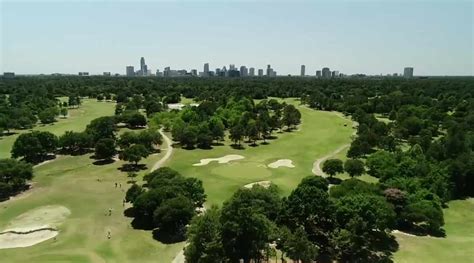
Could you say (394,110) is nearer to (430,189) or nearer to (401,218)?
(430,189)

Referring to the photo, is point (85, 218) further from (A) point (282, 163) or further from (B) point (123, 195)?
(A) point (282, 163)

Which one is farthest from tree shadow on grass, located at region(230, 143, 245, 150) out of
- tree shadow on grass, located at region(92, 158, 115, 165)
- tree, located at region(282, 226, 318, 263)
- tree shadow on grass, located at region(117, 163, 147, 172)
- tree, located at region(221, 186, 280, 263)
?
tree, located at region(282, 226, 318, 263)

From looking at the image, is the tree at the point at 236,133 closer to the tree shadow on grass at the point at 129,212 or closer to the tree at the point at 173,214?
the tree shadow on grass at the point at 129,212

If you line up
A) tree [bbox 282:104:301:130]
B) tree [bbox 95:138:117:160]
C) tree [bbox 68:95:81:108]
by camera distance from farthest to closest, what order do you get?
tree [bbox 68:95:81:108] < tree [bbox 282:104:301:130] < tree [bbox 95:138:117:160]

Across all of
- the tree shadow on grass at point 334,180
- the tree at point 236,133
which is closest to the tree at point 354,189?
the tree shadow on grass at point 334,180

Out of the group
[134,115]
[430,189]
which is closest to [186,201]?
[430,189]

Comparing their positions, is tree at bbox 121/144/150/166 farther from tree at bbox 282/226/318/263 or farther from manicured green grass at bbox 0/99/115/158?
tree at bbox 282/226/318/263

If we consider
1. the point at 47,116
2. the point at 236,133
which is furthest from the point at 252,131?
the point at 47,116

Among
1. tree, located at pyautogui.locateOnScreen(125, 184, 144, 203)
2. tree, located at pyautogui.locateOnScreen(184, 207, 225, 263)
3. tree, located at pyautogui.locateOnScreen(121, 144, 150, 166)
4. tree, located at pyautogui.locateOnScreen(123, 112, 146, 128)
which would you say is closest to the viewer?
tree, located at pyautogui.locateOnScreen(184, 207, 225, 263)
